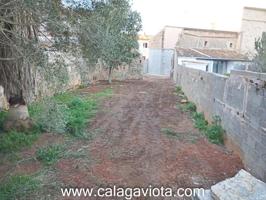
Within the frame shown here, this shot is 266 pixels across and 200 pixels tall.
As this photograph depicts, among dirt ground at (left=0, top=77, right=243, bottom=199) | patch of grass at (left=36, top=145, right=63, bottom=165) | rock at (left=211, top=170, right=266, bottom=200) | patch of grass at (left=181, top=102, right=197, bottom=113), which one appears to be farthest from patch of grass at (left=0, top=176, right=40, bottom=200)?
patch of grass at (left=181, top=102, right=197, bottom=113)

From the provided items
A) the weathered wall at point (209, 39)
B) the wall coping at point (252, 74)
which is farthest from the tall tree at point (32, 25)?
the weathered wall at point (209, 39)

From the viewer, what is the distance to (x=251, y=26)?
34.0 m

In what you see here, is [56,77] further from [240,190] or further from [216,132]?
[216,132]

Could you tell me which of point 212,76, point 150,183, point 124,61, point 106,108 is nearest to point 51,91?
point 150,183

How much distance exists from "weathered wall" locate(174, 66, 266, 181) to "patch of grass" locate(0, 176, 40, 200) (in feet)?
12.2

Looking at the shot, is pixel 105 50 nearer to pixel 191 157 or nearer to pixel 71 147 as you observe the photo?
pixel 71 147

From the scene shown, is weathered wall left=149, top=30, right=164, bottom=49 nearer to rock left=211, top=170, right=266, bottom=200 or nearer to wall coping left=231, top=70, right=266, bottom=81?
wall coping left=231, top=70, right=266, bottom=81

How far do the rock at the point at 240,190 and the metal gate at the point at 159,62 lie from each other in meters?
32.4

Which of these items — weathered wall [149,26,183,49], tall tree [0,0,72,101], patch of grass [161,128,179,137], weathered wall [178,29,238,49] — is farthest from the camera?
weathered wall [149,26,183,49]

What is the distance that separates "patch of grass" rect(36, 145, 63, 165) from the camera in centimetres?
649

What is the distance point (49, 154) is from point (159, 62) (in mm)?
31022

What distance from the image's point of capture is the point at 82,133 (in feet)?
27.9

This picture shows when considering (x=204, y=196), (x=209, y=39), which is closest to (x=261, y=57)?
(x=204, y=196)

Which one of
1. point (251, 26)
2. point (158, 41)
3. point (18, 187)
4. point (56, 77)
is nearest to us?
point (18, 187)
